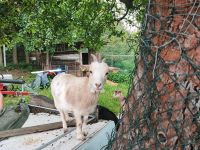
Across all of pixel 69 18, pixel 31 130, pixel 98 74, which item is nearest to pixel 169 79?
pixel 98 74

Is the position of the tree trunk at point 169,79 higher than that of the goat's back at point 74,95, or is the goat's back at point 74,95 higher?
the tree trunk at point 169,79

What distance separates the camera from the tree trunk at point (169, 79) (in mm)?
2201

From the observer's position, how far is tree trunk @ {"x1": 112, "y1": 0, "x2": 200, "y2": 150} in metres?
2.20

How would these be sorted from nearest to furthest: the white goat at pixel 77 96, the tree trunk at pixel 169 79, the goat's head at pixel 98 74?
1. the tree trunk at pixel 169 79
2. the goat's head at pixel 98 74
3. the white goat at pixel 77 96

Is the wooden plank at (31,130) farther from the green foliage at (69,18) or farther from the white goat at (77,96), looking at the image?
the green foliage at (69,18)

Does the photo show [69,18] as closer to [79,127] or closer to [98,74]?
[79,127]

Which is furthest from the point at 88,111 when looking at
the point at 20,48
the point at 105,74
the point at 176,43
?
the point at 20,48

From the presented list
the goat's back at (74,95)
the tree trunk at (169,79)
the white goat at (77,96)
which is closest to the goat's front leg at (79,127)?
the white goat at (77,96)

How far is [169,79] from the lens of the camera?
7.45 ft

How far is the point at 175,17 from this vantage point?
226 centimetres

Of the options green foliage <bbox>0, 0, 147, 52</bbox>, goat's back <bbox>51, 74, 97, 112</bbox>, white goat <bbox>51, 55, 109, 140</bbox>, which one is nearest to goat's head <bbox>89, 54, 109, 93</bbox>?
white goat <bbox>51, 55, 109, 140</bbox>

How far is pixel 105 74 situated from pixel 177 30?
2097 mm

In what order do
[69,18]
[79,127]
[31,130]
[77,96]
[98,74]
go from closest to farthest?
[98,74]
[77,96]
[79,127]
[31,130]
[69,18]

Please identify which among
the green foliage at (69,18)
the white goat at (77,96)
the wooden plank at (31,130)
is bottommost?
the wooden plank at (31,130)
